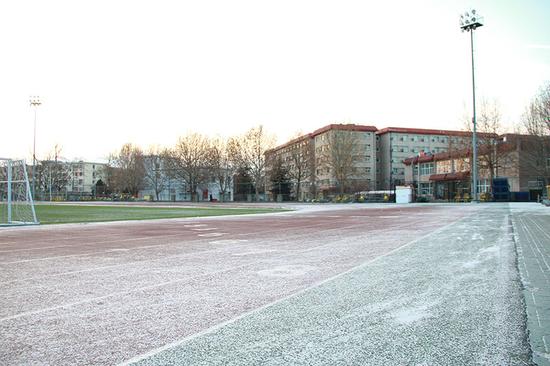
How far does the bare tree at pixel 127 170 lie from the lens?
110m

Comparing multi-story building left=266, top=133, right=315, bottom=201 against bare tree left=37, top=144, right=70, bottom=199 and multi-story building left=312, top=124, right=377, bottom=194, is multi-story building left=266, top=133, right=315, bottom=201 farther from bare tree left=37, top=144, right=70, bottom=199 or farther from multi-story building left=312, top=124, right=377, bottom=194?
bare tree left=37, top=144, right=70, bottom=199

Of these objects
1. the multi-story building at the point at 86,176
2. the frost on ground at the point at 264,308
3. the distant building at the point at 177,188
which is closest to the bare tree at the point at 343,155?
the distant building at the point at 177,188

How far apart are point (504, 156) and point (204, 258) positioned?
203 feet

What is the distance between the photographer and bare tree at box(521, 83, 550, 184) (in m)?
46.7

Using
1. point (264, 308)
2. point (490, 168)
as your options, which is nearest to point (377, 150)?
point (490, 168)

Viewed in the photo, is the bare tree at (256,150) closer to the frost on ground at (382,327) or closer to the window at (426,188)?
the window at (426,188)

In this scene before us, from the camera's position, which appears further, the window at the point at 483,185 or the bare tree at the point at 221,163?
the bare tree at the point at 221,163

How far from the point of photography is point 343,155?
77625mm

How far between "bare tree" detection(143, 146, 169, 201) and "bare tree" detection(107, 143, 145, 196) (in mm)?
1383

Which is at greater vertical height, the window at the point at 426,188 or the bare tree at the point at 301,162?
the bare tree at the point at 301,162

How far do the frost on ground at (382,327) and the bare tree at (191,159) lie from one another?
3681 inches

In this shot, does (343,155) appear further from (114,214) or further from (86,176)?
(86,176)

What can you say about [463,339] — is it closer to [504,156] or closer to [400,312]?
[400,312]

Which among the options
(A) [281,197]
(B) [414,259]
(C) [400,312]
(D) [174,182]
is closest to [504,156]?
(A) [281,197]
